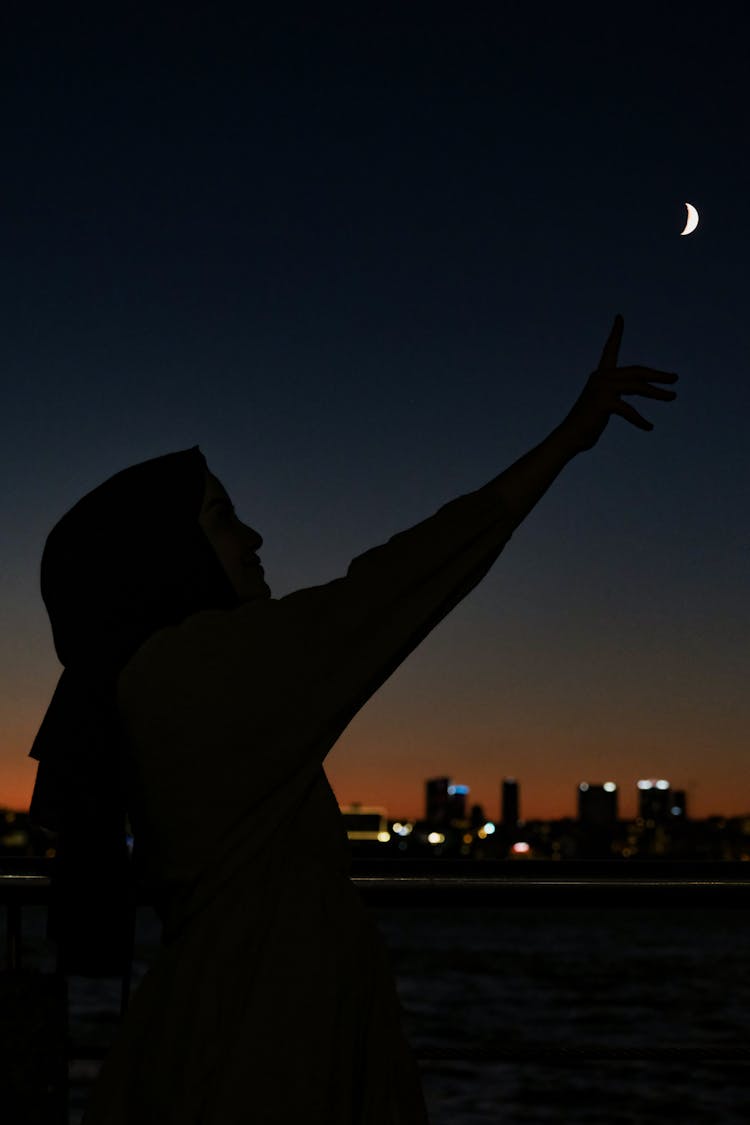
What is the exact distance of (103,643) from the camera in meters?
1.61

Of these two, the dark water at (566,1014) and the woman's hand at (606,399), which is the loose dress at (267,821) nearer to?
the woman's hand at (606,399)

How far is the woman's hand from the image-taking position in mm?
1561

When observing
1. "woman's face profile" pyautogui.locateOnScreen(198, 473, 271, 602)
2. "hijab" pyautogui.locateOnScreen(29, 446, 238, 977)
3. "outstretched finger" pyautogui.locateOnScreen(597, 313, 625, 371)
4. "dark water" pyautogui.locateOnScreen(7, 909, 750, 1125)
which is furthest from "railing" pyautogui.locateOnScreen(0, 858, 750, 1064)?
"outstretched finger" pyautogui.locateOnScreen(597, 313, 625, 371)

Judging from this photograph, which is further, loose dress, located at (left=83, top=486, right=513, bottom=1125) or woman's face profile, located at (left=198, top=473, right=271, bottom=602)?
woman's face profile, located at (left=198, top=473, right=271, bottom=602)

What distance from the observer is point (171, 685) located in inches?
58.4

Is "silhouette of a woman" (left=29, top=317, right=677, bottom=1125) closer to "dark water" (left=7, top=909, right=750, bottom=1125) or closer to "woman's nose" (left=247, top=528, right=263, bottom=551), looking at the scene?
"woman's nose" (left=247, top=528, right=263, bottom=551)

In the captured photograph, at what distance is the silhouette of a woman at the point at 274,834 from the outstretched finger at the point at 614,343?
10 cm

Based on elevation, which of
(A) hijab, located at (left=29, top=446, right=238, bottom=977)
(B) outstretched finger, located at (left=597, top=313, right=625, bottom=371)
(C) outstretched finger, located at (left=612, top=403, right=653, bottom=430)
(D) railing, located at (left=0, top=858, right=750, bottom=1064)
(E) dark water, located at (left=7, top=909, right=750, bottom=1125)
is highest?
(B) outstretched finger, located at (left=597, top=313, right=625, bottom=371)

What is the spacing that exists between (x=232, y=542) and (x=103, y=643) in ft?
0.69

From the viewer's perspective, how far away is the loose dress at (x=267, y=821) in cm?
142

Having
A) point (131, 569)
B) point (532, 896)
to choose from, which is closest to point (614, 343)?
point (131, 569)

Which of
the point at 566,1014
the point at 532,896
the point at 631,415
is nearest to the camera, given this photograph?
the point at 631,415

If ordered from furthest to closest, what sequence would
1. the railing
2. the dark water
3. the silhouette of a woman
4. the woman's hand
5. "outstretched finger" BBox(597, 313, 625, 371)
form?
the dark water → the railing → "outstretched finger" BBox(597, 313, 625, 371) → the woman's hand → the silhouette of a woman

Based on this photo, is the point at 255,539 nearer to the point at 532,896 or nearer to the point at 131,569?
the point at 131,569
